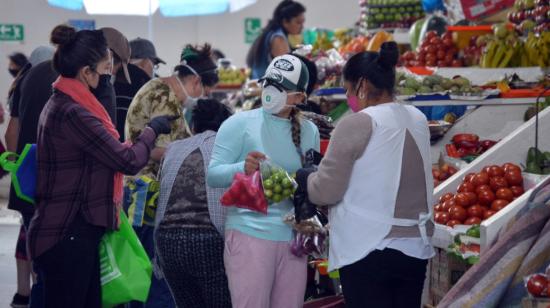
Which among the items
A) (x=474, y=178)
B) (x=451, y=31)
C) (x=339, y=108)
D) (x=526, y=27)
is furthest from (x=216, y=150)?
(x=451, y=31)

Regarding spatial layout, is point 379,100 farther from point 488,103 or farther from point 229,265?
point 488,103

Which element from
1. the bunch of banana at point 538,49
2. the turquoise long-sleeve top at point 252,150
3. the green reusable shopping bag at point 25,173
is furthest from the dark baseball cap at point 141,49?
the turquoise long-sleeve top at point 252,150

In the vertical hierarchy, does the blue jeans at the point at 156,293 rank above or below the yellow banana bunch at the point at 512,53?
below

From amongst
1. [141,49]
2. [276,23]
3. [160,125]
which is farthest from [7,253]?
[160,125]

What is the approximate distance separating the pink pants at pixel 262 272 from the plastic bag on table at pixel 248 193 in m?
0.17

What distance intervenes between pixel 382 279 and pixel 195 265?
3.93 feet

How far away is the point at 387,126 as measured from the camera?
363 cm

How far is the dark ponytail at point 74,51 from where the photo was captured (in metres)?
4.40

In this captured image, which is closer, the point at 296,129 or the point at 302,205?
the point at 302,205

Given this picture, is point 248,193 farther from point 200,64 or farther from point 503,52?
point 503,52

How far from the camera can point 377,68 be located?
3732 mm

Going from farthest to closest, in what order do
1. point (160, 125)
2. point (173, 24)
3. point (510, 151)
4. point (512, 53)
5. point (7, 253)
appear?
point (173, 24)
point (7, 253)
point (512, 53)
point (510, 151)
point (160, 125)

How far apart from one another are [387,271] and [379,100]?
66 cm

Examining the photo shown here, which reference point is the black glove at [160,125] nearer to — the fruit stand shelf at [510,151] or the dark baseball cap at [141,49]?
the fruit stand shelf at [510,151]
